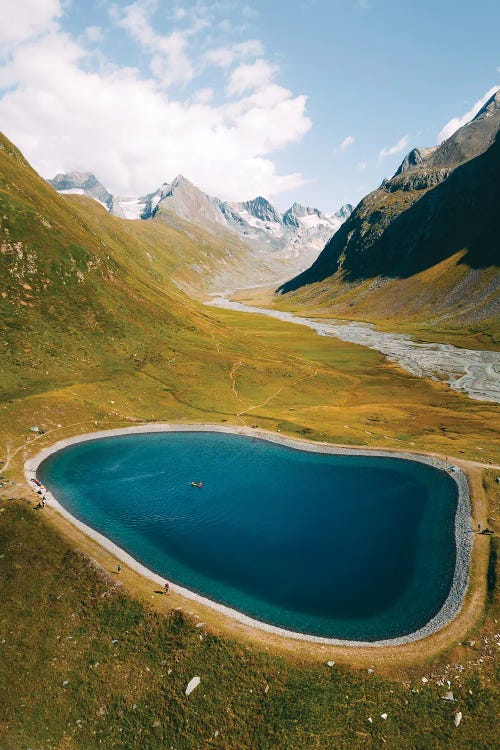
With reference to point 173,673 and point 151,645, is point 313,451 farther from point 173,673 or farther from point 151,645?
point 173,673

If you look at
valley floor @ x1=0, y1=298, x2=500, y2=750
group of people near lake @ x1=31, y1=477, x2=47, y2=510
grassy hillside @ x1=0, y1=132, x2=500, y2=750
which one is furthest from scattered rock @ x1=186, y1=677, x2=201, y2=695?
group of people near lake @ x1=31, y1=477, x2=47, y2=510

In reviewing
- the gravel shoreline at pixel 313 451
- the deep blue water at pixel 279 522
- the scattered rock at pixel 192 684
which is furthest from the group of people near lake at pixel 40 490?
the scattered rock at pixel 192 684

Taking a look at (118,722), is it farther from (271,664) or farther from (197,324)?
(197,324)

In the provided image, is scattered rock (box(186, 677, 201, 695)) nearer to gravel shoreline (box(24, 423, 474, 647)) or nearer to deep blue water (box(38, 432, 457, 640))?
gravel shoreline (box(24, 423, 474, 647))

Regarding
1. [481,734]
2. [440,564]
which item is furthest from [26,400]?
[481,734]

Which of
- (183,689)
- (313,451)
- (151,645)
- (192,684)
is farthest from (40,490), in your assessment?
(313,451)
